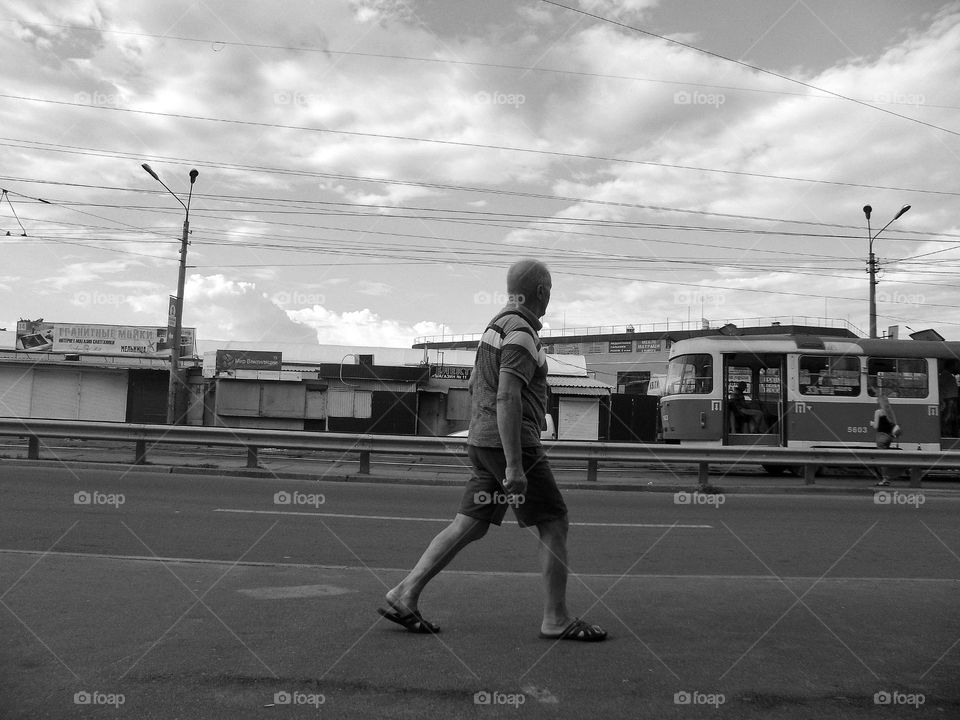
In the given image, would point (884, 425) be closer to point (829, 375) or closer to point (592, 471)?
point (829, 375)

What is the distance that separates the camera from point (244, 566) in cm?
541

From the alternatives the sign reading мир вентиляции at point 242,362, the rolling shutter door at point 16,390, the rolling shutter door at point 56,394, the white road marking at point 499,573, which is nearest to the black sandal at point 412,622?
the white road marking at point 499,573

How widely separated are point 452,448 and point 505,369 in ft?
32.7

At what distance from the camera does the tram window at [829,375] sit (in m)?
15.9

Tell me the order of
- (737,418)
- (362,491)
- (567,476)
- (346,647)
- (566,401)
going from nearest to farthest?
(346,647), (362,491), (567,476), (737,418), (566,401)

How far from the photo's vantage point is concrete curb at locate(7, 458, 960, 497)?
12570 millimetres

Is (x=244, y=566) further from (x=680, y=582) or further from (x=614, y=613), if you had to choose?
(x=680, y=582)

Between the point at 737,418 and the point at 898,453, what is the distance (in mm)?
3274

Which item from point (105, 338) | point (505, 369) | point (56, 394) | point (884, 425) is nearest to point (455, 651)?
point (505, 369)

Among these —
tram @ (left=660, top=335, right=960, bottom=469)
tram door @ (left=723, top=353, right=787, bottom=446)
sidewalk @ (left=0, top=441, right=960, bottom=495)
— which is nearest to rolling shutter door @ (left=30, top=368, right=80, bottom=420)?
sidewalk @ (left=0, top=441, right=960, bottom=495)

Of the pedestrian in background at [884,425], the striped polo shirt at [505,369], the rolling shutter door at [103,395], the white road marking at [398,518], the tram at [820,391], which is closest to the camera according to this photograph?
the striped polo shirt at [505,369]

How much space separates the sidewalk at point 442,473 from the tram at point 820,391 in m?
0.94

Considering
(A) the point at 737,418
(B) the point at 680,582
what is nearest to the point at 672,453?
(A) the point at 737,418

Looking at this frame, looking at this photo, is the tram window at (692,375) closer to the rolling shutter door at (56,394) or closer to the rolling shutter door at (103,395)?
the rolling shutter door at (103,395)
